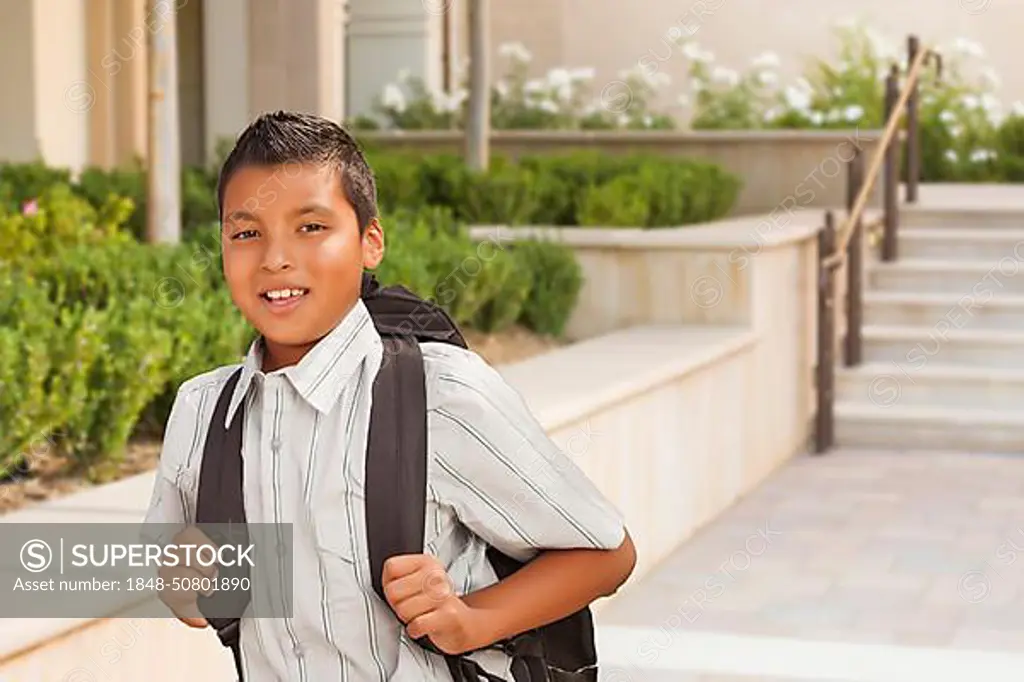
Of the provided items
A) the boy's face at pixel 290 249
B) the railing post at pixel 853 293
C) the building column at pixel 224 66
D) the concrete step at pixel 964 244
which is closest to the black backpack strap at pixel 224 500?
the boy's face at pixel 290 249

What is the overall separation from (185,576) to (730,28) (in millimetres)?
19067

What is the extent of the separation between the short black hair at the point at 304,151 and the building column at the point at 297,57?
11231 mm

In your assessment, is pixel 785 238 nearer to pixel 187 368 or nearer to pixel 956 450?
pixel 956 450

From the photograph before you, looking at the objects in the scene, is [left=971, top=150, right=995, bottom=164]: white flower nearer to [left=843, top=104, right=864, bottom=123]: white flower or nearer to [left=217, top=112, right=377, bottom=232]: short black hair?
[left=843, top=104, right=864, bottom=123]: white flower

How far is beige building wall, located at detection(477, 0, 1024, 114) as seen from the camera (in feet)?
65.5

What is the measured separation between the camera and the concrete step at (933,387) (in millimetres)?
10219

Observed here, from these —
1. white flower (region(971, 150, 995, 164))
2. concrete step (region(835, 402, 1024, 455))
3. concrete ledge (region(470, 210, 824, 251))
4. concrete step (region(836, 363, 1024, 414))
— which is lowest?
concrete step (region(835, 402, 1024, 455))

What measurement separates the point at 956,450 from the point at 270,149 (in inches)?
331

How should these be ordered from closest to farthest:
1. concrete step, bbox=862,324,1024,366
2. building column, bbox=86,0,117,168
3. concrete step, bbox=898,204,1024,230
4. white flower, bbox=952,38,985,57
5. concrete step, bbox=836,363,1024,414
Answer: concrete step, bbox=836,363,1024,414, concrete step, bbox=862,324,1024,366, concrete step, bbox=898,204,1024,230, building column, bbox=86,0,117,168, white flower, bbox=952,38,985,57

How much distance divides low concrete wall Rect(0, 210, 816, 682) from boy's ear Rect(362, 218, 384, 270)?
2.55 metres

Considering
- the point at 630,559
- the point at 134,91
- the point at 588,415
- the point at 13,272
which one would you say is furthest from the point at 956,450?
the point at 630,559

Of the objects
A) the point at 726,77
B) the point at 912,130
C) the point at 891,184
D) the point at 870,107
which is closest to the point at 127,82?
the point at 726,77

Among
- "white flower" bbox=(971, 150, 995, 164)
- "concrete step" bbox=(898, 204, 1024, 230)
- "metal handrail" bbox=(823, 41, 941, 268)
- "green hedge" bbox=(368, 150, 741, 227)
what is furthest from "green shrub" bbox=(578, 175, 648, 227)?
"white flower" bbox=(971, 150, 995, 164)

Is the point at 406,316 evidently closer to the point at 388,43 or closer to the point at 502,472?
the point at 502,472
